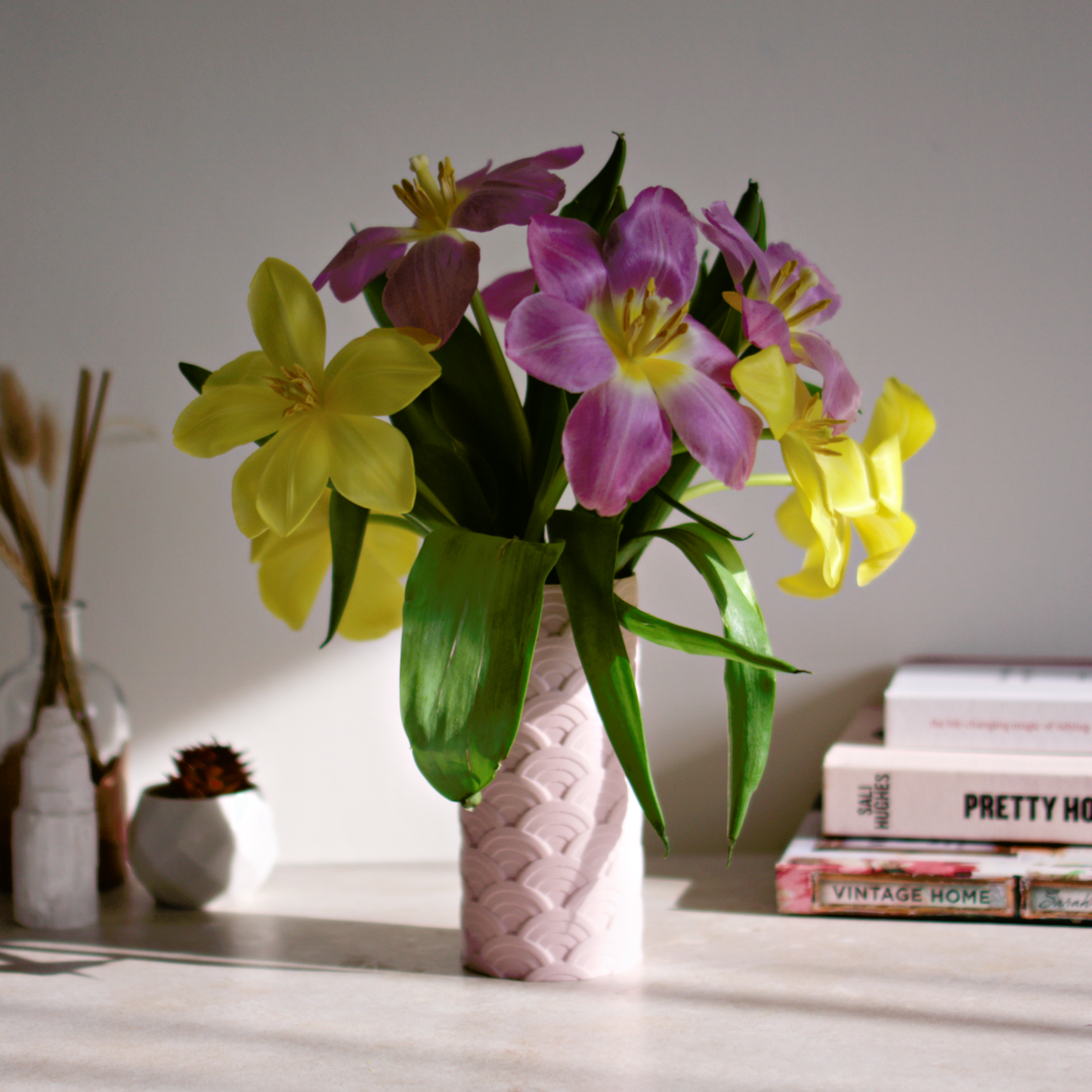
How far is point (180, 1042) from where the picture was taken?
0.66 metres

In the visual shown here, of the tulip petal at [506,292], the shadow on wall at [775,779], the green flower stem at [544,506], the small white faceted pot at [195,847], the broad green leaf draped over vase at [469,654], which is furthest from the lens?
the shadow on wall at [775,779]

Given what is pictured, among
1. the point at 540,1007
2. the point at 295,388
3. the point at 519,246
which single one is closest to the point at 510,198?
the point at 295,388

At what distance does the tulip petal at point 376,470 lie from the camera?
614 millimetres

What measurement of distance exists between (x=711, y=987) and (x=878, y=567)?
0.95ft

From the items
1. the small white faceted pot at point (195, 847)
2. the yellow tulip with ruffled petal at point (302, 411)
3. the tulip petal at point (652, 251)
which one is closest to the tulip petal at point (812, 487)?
the tulip petal at point (652, 251)

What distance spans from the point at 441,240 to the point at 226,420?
0.16m

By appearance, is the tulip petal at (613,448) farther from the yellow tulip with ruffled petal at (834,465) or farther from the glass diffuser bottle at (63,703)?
the glass diffuser bottle at (63,703)

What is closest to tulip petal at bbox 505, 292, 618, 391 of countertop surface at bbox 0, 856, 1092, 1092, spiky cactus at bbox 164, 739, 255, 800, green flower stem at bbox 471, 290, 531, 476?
green flower stem at bbox 471, 290, 531, 476

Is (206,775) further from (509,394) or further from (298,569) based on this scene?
(509,394)

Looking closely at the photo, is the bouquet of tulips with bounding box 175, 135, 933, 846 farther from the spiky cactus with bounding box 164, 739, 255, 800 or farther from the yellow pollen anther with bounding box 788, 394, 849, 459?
the spiky cactus with bounding box 164, 739, 255, 800

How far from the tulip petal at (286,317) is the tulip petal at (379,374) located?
0.02m

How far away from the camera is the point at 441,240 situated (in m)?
0.66

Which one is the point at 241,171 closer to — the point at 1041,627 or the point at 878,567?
the point at 878,567

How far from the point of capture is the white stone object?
2.79 ft
